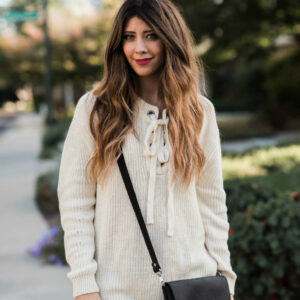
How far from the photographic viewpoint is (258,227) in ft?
11.7

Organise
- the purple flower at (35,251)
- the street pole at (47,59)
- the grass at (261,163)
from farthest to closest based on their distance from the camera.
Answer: the street pole at (47,59)
the grass at (261,163)
the purple flower at (35,251)

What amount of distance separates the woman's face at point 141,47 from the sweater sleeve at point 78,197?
23cm

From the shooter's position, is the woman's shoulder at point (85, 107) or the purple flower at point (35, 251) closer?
the woman's shoulder at point (85, 107)

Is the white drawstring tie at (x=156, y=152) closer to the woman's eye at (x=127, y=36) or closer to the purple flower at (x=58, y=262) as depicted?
the woman's eye at (x=127, y=36)

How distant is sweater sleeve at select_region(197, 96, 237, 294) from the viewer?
6.54 feet

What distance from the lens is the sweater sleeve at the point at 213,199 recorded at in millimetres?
1994

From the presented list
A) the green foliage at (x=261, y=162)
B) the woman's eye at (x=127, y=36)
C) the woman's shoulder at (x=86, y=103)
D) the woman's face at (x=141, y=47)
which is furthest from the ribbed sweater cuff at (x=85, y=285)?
the green foliage at (x=261, y=162)

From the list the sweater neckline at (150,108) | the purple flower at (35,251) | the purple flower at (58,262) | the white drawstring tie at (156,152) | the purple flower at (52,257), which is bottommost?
the purple flower at (35,251)

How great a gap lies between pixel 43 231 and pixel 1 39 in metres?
21.2

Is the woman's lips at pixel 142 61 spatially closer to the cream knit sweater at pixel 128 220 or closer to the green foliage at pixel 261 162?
the cream knit sweater at pixel 128 220

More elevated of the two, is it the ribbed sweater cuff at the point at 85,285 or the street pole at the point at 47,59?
the ribbed sweater cuff at the point at 85,285

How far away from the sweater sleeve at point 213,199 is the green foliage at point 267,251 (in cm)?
157

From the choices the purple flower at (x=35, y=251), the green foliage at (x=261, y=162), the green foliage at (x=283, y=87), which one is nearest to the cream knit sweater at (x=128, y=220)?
the purple flower at (x=35, y=251)

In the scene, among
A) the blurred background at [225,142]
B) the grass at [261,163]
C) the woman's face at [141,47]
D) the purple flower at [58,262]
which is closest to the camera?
the woman's face at [141,47]
